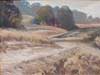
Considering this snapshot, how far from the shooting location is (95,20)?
2.59 meters

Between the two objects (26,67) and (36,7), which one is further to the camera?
(36,7)

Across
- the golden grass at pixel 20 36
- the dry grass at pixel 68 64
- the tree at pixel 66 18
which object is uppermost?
the tree at pixel 66 18

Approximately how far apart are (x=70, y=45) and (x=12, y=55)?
66 cm

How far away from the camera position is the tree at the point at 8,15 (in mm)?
2541

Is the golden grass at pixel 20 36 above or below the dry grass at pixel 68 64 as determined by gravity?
above

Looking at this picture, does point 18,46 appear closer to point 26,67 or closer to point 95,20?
point 26,67

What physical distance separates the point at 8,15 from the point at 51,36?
54cm

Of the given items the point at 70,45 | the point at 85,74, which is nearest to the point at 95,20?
the point at 70,45

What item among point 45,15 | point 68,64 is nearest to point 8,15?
point 45,15

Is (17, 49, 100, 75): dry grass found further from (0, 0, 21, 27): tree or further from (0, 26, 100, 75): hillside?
(0, 0, 21, 27): tree

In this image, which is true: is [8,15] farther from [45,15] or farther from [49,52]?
[49,52]

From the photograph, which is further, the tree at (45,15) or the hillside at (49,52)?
the tree at (45,15)

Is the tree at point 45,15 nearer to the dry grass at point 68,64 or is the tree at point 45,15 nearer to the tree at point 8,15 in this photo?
the tree at point 8,15

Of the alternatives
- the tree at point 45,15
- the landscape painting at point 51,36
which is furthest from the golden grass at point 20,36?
the tree at point 45,15
